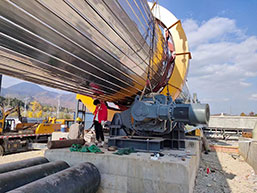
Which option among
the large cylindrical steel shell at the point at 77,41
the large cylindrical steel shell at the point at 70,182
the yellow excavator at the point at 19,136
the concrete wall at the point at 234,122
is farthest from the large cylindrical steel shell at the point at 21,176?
the concrete wall at the point at 234,122

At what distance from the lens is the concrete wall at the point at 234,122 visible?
1697 centimetres

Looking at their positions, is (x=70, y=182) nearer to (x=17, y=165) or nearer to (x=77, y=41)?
(x=17, y=165)

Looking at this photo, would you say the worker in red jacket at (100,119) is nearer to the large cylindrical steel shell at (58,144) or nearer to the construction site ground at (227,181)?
the large cylindrical steel shell at (58,144)

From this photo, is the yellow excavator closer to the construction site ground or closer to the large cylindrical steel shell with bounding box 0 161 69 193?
the large cylindrical steel shell with bounding box 0 161 69 193

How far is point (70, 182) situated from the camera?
240 cm

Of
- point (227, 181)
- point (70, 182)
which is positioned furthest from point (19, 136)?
point (227, 181)

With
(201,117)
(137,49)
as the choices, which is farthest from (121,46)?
(201,117)

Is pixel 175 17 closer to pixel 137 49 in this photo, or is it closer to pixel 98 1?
pixel 137 49

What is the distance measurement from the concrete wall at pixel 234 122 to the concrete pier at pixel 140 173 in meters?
16.8

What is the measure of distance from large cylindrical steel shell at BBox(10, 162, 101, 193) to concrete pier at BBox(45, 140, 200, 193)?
212 mm

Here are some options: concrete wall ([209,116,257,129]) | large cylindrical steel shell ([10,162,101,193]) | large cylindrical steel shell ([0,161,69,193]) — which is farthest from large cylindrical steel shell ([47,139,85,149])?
concrete wall ([209,116,257,129])

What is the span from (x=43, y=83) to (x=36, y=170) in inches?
74.1

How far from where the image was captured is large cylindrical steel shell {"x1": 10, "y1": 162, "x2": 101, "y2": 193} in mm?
1969

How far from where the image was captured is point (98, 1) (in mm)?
2152
